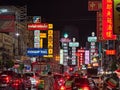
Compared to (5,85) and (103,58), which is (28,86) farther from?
(103,58)

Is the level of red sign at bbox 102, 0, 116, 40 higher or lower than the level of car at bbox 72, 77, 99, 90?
higher

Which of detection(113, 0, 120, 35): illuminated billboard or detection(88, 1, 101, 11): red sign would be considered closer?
detection(113, 0, 120, 35): illuminated billboard

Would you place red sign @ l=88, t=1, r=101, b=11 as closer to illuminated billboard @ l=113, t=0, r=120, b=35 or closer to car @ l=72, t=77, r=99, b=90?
car @ l=72, t=77, r=99, b=90

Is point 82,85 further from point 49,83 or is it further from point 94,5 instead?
point 94,5

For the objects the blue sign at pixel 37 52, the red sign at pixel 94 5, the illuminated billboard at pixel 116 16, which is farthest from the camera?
the blue sign at pixel 37 52

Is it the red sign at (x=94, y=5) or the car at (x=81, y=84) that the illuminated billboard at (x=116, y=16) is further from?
the red sign at (x=94, y=5)

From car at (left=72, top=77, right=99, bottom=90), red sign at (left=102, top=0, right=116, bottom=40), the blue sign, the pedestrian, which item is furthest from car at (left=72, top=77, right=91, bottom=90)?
the blue sign

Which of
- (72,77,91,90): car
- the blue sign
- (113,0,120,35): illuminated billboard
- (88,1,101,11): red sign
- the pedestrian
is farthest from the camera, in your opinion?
the blue sign

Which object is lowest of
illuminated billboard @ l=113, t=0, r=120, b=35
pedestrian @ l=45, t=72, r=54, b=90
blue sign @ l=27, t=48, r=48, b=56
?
pedestrian @ l=45, t=72, r=54, b=90

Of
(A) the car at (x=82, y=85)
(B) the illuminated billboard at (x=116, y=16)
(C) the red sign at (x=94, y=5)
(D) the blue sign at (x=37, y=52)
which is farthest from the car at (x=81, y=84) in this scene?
(D) the blue sign at (x=37, y=52)

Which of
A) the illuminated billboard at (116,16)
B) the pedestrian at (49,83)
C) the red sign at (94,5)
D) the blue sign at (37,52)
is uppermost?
the red sign at (94,5)

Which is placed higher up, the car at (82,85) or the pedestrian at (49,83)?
the car at (82,85)

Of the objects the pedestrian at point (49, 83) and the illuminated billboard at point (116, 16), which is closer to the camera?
the illuminated billboard at point (116, 16)

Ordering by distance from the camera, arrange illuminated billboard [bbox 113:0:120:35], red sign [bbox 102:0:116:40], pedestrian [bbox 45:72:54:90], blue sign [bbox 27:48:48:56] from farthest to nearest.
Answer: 1. blue sign [bbox 27:48:48:56]
2. red sign [bbox 102:0:116:40]
3. pedestrian [bbox 45:72:54:90]
4. illuminated billboard [bbox 113:0:120:35]
